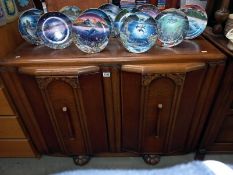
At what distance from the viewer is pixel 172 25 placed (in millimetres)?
885

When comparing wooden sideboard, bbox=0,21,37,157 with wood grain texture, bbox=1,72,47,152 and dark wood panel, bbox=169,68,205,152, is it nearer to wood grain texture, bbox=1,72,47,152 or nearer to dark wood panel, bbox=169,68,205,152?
wood grain texture, bbox=1,72,47,152

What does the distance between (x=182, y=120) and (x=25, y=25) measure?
988mm

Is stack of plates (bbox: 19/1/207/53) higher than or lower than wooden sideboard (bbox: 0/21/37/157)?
higher

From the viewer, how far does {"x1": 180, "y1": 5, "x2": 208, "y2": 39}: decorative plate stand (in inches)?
37.7

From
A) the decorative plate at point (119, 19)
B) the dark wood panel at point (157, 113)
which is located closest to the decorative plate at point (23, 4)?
the decorative plate at point (119, 19)

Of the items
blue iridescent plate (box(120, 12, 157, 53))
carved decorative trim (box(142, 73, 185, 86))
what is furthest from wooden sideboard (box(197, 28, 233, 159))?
blue iridescent plate (box(120, 12, 157, 53))

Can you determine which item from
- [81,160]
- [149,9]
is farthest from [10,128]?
[149,9]

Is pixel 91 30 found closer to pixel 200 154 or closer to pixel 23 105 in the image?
pixel 23 105

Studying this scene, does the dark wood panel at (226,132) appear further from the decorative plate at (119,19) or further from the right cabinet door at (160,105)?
the decorative plate at (119,19)

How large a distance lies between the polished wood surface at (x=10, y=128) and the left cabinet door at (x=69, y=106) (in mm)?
135

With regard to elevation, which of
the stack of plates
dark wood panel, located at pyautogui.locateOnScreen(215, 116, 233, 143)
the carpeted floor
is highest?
the stack of plates

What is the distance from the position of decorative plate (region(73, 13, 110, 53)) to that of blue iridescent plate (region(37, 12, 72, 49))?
6cm

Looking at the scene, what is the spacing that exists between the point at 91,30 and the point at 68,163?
900mm

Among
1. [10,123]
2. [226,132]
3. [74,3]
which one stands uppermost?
[74,3]
